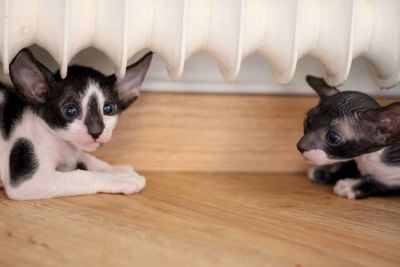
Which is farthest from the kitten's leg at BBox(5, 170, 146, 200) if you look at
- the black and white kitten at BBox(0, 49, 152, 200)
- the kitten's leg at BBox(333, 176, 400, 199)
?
the kitten's leg at BBox(333, 176, 400, 199)

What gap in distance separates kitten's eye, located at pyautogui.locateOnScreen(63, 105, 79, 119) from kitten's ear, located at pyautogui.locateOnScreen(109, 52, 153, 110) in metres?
0.14

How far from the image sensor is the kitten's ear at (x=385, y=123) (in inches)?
51.9

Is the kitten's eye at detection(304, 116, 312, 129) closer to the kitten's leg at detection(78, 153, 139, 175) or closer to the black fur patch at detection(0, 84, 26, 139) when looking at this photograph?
the kitten's leg at detection(78, 153, 139, 175)

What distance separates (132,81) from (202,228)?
1.37ft

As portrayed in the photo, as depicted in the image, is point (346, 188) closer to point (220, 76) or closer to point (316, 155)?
point (316, 155)

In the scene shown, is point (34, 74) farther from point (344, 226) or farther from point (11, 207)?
point (344, 226)

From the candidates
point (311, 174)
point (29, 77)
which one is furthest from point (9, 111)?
point (311, 174)

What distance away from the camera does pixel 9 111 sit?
52.9 inches

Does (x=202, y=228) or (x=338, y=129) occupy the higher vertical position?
(x=338, y=129)

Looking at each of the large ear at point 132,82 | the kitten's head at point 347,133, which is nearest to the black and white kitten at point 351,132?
the kitten's head at point 347,133

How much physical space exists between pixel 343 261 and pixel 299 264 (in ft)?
0.28

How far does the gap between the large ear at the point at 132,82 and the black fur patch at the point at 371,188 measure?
0.57 m

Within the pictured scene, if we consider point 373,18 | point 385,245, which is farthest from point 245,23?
point 385,245

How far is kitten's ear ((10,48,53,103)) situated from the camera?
4.22ft
